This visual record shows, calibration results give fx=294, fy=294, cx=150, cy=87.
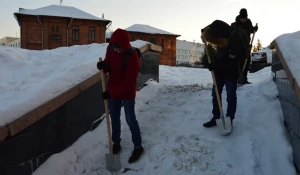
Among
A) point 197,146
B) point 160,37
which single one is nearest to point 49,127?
point 197,146

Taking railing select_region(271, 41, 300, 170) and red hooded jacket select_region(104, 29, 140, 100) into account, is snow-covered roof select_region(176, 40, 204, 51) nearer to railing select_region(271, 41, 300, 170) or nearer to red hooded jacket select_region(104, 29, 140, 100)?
railing select_region(271, 41, 300, 170)

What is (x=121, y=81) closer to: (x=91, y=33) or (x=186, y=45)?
(x=91, y=33)

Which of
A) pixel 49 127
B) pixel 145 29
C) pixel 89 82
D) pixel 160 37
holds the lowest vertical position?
pixel 49 127

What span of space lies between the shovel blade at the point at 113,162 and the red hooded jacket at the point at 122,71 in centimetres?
70

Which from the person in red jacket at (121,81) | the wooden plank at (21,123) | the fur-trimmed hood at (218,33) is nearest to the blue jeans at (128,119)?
the person in red jacket at (121,81)

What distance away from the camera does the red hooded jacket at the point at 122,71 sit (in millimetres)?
3486

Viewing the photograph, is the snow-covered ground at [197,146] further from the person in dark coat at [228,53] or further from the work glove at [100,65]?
the work glove at [100,65]

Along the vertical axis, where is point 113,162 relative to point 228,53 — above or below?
below

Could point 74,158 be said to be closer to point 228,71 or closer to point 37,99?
point 37,99

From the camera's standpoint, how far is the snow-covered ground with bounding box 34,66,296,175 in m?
3.27

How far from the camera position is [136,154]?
359cm

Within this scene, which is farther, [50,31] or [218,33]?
[50,31]

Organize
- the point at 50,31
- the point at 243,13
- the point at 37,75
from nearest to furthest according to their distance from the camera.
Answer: the point at 37,75
the point at 243,13
the point at 50,31

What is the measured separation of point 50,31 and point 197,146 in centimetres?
3075
